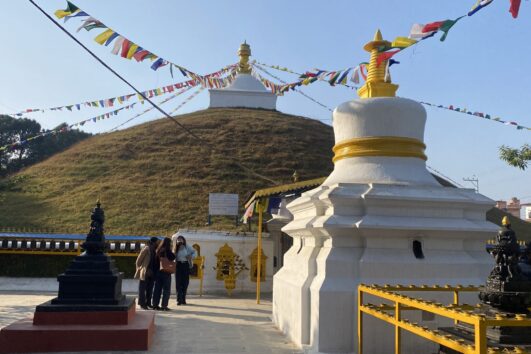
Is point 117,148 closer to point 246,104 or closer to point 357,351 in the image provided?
point 246,104

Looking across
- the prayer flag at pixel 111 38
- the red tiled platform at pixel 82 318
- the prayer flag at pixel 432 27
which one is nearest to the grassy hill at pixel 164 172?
the prayer flag at pixel 111 38

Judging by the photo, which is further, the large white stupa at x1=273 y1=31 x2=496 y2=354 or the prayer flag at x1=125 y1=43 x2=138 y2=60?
the prayer flag at x1=125 y1=43 x2=138 y2=60

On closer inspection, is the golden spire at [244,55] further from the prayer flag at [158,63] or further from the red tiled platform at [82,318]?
the red tiled platform at [82,318]

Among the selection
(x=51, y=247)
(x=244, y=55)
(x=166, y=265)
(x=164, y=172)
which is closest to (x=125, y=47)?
(x=166, y=265)

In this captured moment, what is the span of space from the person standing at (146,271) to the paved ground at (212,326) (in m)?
0.58

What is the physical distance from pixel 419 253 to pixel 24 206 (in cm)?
2521

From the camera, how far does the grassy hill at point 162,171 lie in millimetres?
24219

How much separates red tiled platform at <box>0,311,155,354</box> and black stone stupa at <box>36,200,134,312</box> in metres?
0.26

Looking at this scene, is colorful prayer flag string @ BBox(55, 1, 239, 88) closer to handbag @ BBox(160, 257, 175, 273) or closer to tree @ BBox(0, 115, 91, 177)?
handbag @ BBox(160, 257, 175, 273)

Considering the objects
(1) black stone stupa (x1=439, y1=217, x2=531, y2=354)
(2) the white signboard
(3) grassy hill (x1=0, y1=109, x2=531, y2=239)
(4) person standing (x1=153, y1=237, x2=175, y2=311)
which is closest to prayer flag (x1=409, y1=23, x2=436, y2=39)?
(1) black stone stupa (x1=439, y1=217, x2=531, y2=354)

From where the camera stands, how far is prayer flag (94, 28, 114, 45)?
32.1ft

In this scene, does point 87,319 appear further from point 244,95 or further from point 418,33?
point 244,95

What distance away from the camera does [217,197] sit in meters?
17.8

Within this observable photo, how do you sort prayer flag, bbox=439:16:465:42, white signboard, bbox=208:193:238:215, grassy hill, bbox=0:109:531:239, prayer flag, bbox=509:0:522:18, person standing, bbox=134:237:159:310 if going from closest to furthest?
prayer flag, bbox=509:0:522:18 < prayer flag, bbox=439:16:465:42 < person standing, bbox=134:237:159:310 < white signboard, bbox=208:193:238:215 < grassy hill, bbox=0:109:531:239
